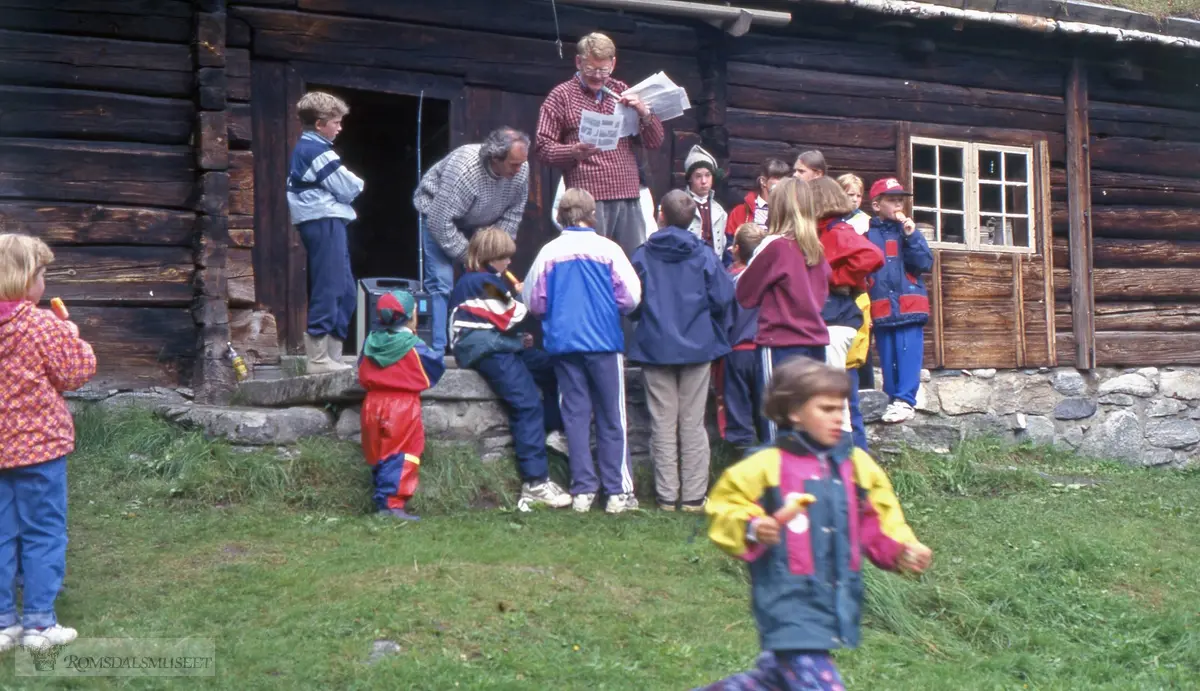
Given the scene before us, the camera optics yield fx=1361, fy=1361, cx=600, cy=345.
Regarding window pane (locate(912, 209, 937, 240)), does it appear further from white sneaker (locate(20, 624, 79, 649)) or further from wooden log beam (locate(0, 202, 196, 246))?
white sneaker (locate(20, 624, 79, 649))

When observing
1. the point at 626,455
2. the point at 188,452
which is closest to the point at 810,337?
the point at 626,455

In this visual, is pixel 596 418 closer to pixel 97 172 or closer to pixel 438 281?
pixel 438 281

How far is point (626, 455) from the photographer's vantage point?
720cm

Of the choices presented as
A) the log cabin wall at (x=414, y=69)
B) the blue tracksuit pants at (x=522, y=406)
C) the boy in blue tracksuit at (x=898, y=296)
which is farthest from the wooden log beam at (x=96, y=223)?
the boy in blue tracksuit at (x=898, y=296)

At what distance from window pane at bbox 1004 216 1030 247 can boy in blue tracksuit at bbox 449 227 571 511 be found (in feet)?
17.1

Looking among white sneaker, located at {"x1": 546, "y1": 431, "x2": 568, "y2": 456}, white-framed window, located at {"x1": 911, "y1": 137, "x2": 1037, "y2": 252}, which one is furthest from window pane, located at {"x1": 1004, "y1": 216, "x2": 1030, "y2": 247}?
white sneaker, located at {"x1": 546, "y1": 431, "x2": 568, "y2": 456}

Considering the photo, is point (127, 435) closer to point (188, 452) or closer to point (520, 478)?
point (188, 452)

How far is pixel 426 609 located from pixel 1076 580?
308 cm

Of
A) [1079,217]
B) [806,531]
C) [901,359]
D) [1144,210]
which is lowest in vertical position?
[806,531]

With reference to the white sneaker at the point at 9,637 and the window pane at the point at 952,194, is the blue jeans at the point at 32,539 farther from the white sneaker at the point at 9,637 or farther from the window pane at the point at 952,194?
the window pane at the point at 952,194

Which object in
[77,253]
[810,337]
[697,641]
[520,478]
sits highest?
[77,253]

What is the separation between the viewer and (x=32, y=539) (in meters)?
4.88

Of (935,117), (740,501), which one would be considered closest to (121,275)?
(740,501)

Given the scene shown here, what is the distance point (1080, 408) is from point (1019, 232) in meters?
1.50
